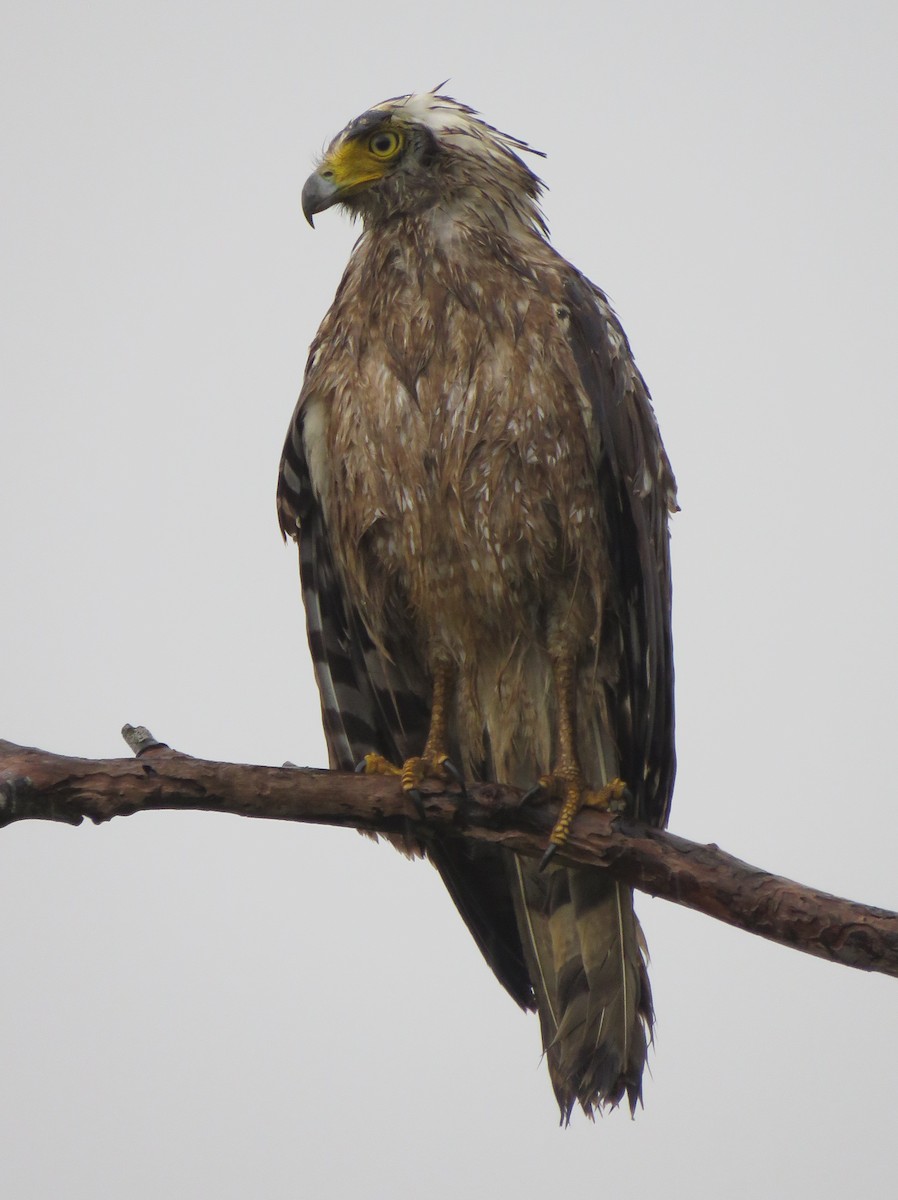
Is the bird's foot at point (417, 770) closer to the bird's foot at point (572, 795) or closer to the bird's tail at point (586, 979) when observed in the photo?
the bird's foot at point (572, 795)

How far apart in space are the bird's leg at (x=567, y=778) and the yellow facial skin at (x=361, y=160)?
1805mm

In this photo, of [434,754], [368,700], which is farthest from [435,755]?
[368,700]

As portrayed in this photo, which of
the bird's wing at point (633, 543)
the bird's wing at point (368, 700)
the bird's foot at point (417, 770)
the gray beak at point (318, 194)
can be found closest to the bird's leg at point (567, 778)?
the bird's wing at point (633, 543)

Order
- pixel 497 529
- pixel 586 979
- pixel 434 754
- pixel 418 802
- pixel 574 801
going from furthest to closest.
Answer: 1. pixel 586 979
2. pixel 434 754
3. pixel 497 529
4. pixel 574 801
5. pixel 418 802

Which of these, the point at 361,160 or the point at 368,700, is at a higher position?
the point at 361,160

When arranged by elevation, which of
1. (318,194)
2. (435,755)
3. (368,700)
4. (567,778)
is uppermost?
(318,194)

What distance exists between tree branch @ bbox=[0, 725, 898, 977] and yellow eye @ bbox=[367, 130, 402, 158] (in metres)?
2.21

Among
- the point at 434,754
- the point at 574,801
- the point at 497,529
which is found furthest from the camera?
the point at 434,754

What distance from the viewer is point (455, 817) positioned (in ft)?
14.6

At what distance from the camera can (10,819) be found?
379 cm

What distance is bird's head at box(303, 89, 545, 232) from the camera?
5.01 m

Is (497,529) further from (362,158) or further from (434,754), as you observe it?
(362,158)

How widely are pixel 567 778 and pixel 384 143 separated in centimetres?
231

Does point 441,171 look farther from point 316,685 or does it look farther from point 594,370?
point 316,685
